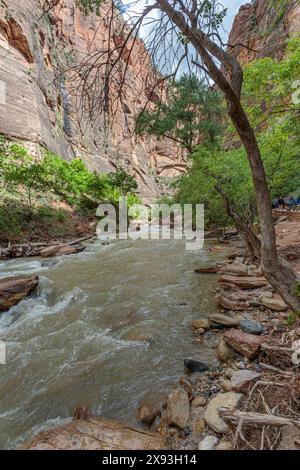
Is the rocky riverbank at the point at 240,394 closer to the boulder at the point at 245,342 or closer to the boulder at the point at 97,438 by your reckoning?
the boulder at the point at 245,342

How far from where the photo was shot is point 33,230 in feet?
40.4

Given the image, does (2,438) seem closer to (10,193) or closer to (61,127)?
(10,193)

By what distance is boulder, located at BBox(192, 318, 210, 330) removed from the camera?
373cm

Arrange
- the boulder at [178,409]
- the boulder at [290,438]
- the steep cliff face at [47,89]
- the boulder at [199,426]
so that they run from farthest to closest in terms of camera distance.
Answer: the steep cliff face at [47,89] → the boulder at [178,409] → the boulder at [199,426] → the boulder at [290,438]

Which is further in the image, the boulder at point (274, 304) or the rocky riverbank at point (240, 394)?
the boulder at point (274, 304)

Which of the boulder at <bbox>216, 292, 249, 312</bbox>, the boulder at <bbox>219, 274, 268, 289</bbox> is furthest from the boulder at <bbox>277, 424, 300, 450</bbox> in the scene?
the boulder at <bbox>219, 274, 268, 289</bbox>

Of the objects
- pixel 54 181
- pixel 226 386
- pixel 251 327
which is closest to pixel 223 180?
pixel 251 327

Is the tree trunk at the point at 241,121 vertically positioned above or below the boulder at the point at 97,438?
above

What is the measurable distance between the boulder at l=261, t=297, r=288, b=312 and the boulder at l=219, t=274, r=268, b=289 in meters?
0.84

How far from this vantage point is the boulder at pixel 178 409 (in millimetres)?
2109

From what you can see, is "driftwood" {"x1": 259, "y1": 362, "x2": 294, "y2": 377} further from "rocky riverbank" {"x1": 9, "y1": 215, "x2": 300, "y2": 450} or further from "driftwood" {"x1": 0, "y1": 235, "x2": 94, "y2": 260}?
"driftwood" {"x1": 0, "y1": 235, "x2": 94, "y2": 260}

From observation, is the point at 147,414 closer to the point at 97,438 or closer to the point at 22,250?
the point at 97,438

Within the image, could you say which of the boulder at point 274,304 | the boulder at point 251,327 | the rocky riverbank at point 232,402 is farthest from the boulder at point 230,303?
the boulder at point 251,327

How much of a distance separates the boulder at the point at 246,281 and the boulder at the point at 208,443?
3493 mm
